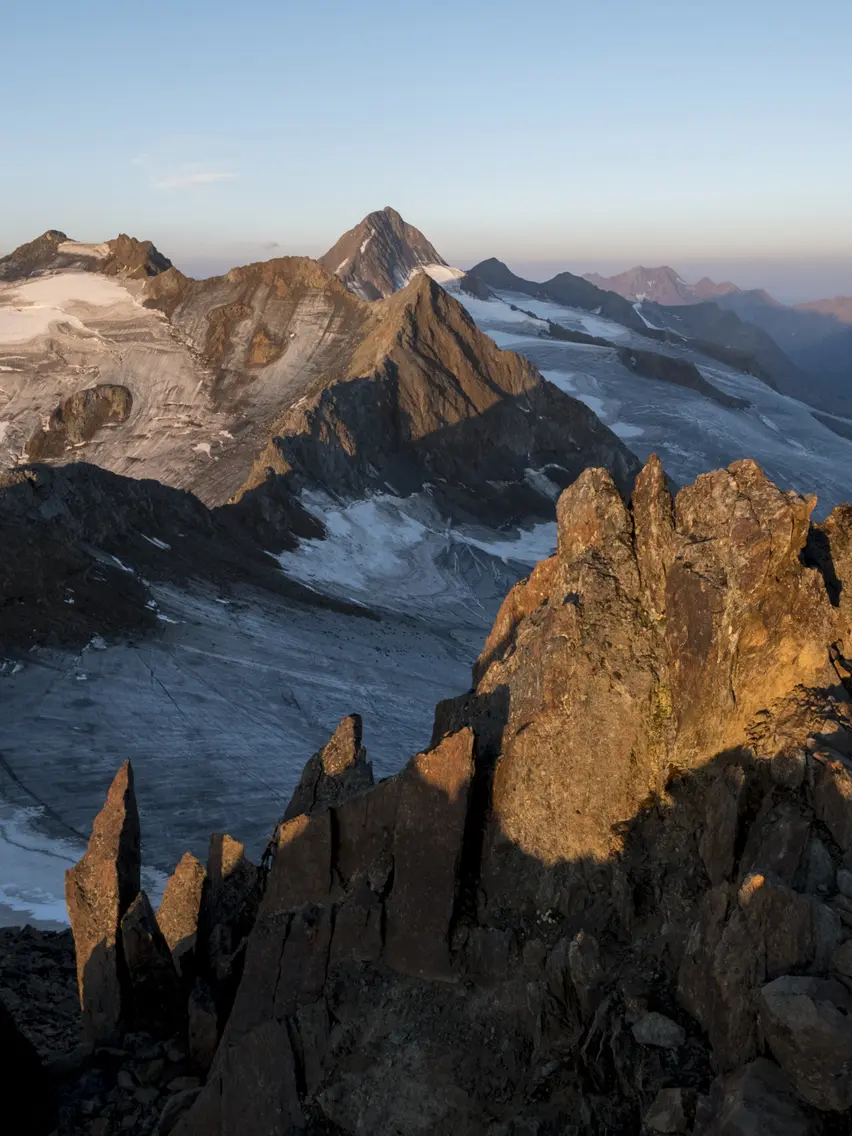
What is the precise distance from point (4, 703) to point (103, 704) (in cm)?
317

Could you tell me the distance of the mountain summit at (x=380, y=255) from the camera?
157500 mm

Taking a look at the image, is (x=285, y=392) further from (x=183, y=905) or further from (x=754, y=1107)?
(x=754, y=1107)

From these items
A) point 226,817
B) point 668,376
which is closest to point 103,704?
point 226,817

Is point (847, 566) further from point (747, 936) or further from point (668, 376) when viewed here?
point (668, 376)

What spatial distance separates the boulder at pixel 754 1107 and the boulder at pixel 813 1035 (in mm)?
119

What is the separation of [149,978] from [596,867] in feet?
22.5

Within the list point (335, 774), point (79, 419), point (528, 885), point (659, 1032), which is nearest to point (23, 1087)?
point (335, 774)

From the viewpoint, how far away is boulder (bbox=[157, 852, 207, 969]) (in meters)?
15.2

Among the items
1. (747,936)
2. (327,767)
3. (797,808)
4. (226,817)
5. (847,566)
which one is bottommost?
(226,817)

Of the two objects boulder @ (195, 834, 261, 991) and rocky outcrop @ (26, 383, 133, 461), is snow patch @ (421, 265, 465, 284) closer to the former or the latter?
rocky outcrop @ (26, 383, 133, 461)

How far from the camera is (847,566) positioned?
12.5 m

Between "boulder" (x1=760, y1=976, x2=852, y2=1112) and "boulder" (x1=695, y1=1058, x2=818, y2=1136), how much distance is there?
12 cm

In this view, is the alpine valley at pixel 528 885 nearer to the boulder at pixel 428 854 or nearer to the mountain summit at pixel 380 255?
the boulder at pixel 428 854

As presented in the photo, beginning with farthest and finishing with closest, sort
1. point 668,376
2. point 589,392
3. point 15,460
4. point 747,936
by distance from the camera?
point 668,376, point 589,392, point 15,460, point 747,936
